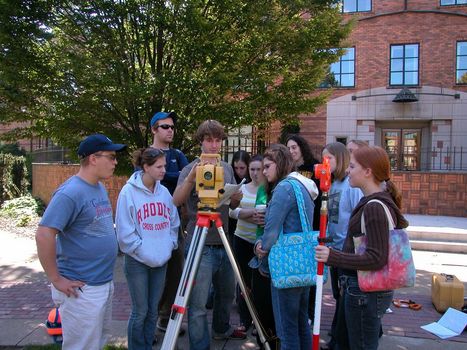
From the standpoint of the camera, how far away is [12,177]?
15.9m

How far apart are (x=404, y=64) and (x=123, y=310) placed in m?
14.8

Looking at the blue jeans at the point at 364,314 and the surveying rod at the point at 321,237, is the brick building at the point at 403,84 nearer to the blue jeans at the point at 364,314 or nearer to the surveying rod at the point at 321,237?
the surveying rod at the point at 321,237

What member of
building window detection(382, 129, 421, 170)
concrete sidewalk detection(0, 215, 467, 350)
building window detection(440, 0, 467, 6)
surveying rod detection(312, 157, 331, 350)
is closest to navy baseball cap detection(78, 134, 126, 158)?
surveying rod detection(312, 157, 331, 350)

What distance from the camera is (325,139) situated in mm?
16438

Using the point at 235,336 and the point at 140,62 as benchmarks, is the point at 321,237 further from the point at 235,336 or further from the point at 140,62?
the point at 140,62

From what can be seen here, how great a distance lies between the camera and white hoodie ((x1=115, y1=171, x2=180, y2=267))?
304cm

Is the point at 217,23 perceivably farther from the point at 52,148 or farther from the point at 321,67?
the point at 52,148

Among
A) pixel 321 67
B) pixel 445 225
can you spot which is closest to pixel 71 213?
pixel 321 67

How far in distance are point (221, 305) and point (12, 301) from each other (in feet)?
9.89

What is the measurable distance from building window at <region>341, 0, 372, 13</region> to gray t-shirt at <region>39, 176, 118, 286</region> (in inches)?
626

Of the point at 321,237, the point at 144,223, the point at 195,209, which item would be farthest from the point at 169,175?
the point at 321,237

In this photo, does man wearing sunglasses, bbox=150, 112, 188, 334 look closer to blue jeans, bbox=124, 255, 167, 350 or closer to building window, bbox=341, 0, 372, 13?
blue jeans, bbox=124, 255, 167, 350

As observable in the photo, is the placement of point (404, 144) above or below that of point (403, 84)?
below

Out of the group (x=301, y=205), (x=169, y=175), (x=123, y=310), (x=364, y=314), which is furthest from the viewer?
(x=123, y=310)
